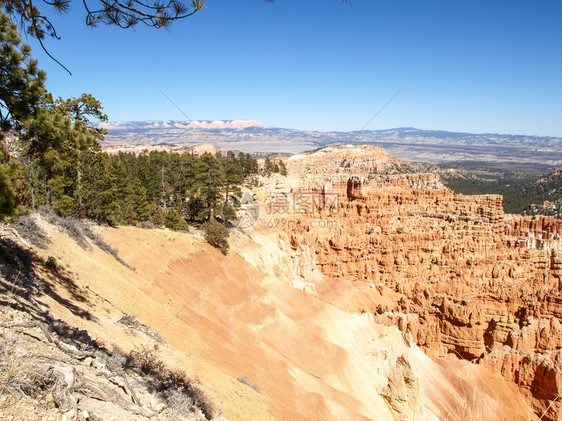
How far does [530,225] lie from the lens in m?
48.8

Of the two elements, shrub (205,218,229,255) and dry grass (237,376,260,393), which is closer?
dry grass (237,376,260,393)

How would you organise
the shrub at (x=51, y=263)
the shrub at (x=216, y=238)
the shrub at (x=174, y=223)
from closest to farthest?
the shrub at (x=51, y=263), the shrub at (x=216, y=238), the shrub at (x=174, y=223)

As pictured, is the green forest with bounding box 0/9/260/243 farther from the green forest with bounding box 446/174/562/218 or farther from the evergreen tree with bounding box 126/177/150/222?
the green forest with bounding box 446/174/562/218

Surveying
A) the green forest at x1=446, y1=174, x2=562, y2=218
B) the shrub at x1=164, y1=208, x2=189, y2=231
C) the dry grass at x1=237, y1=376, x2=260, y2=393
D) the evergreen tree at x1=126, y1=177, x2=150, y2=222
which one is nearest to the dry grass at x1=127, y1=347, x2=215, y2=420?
the dry grass at x1=237, y1=376, x2=260, y2=393

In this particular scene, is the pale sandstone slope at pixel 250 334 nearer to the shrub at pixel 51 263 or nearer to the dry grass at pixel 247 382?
the dry grass at pixel 247 382

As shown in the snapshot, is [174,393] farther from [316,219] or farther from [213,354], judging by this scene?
[316,219]

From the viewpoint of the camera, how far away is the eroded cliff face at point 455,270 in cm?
2709

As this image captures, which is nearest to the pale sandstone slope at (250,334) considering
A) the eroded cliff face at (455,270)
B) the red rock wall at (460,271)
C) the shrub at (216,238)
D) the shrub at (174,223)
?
the shrub at (216,238)

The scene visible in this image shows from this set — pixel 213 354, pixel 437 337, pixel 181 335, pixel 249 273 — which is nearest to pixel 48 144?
pixel 181 335

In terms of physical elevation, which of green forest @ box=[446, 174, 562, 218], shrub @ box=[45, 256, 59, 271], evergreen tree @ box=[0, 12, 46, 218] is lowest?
green forest @ box=[446, 174, 562, 218]

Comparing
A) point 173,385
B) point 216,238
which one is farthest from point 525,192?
point 173,385

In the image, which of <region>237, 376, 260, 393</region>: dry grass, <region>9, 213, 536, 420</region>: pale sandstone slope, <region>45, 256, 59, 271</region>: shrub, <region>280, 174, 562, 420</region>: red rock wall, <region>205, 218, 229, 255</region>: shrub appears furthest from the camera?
<region>280, 174, 562, 420</region>: red rock wall

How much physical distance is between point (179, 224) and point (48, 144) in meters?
22.7

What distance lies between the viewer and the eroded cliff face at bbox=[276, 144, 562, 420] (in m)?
27.1
